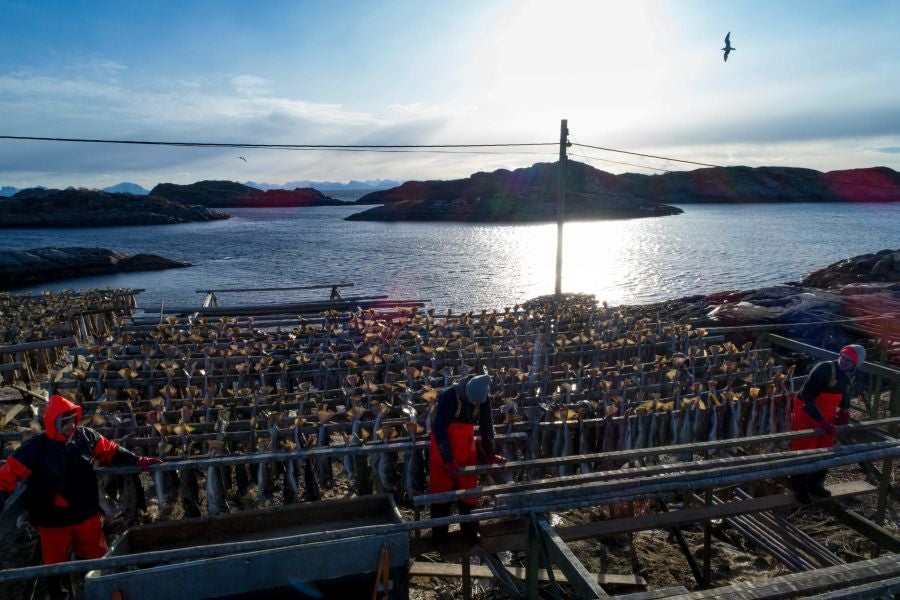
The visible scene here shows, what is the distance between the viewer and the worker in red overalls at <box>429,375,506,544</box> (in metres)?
7.03

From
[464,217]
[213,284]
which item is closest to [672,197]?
[464,217]

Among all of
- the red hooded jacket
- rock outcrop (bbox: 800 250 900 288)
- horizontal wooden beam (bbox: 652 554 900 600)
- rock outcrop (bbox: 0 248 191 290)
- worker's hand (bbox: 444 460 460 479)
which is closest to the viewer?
horizontal wooden beam (bbox: 652 554 900 600)

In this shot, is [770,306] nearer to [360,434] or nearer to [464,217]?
[360,434]

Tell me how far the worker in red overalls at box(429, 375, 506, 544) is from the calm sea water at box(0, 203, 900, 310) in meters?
16.9

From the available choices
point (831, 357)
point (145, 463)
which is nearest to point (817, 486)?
point (831, 357)

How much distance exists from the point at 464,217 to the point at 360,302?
419 feet

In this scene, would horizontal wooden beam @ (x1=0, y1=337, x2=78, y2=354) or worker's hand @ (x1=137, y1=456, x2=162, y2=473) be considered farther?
horizontal wooden beam @ (x1=0, y1=337, x2=78, y2=354)

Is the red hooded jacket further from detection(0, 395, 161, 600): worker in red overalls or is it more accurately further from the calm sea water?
the calm sea water

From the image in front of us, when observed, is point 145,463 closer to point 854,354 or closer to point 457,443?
point 457,443

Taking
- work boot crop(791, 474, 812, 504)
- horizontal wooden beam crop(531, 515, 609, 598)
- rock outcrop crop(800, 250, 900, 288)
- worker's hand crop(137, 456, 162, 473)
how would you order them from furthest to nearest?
rock outcrop crop(800, 250, 900, 288) → work boot crop(791, 474, 812, 504) → worker's hand crop(137, 456, 162, 473) → horizontal wooden beam crop(531, 515, 609, 598)

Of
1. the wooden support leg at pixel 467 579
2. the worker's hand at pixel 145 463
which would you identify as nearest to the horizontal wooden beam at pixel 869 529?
the wooden support leg at pixel 467 579

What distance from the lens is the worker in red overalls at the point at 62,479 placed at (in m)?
6.29

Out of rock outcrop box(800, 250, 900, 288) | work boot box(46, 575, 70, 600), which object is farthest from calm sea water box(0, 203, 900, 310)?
work boot box(46, 575, 70, 600)

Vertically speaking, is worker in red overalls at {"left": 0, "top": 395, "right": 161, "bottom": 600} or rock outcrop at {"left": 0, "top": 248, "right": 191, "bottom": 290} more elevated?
worker in red overalls at {"left": 0, "top": 395, "right": 161, "bottom": 600}
